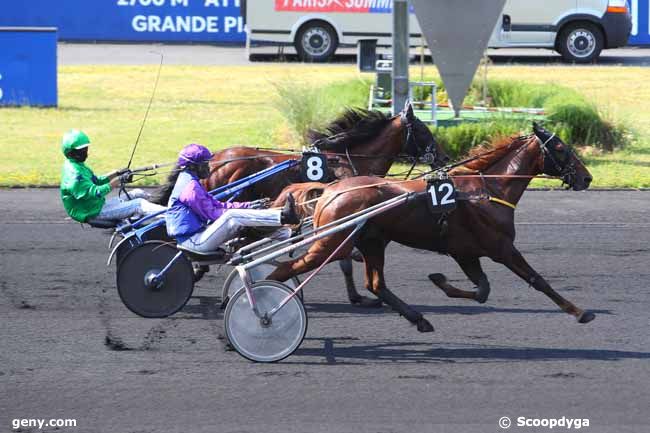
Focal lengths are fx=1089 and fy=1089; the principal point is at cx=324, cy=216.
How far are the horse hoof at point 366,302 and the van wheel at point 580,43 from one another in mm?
16132

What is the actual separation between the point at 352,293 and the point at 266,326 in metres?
1.61

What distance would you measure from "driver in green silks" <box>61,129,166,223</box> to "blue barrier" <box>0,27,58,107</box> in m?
11.0

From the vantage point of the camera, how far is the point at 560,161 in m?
7.88

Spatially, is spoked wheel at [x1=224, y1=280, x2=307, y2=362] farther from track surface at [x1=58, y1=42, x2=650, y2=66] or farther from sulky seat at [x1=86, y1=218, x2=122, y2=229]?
track surface at [x1=58, y1=42, x2=650, y2=66]

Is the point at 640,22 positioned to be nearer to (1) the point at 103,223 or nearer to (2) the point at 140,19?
(2) the point at 140,19

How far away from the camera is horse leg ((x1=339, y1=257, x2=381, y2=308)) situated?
27.9 feet

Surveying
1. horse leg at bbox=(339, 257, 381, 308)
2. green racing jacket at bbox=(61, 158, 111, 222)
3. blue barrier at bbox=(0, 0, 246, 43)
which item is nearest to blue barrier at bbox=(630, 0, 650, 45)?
blue barrier at bbox=(0, 0, 246, 43)

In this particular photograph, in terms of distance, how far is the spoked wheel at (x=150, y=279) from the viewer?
768cm

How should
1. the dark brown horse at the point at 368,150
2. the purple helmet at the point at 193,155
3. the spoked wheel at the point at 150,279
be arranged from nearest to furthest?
the purple helmet at the point at 193,155 → the spoked wheel at the point at 150,279 → the dark brown horse at the point at 368,150

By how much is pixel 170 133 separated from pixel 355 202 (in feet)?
33.7

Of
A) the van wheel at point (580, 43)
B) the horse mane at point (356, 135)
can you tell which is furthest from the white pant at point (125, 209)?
the van wheel at point (580, 43)

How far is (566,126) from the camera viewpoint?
1512 centimetres

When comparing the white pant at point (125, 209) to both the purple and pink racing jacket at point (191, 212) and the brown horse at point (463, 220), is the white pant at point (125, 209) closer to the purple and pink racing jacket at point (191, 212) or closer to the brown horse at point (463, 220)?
the purple and pink racing jacket at point (191, 212)

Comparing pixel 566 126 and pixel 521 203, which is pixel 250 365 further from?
pixel 566 126
